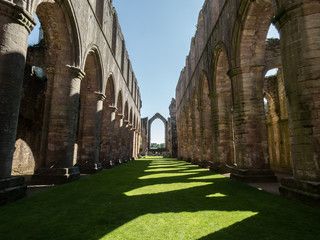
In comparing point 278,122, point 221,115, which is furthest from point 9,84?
point 278,122

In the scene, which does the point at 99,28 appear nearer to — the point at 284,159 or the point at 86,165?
the point at 86,165

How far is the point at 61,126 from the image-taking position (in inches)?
255

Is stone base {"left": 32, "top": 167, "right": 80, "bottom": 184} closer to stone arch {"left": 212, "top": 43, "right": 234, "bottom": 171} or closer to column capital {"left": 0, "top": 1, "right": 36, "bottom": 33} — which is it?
column capital {"left": 0, "top": 1, "right": 36, "bottom": 33}

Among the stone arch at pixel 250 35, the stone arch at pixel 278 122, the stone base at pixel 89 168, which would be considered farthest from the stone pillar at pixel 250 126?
the stone base at pixel 89 168

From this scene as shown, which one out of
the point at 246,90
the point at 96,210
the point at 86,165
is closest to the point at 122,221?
the point at 96,210

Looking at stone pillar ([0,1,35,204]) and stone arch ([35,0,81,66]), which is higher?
stone arch ([35,0,81,66])

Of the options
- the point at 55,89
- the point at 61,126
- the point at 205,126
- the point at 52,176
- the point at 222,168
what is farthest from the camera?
the point at 205,126

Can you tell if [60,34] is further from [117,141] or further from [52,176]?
[117,141]

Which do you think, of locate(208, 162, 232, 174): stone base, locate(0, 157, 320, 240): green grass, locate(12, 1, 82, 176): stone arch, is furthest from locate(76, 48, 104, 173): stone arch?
locate(208, 162, 232, 174): stone base

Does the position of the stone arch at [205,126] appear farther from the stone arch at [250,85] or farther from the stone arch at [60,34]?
the stone arch at [60,34]

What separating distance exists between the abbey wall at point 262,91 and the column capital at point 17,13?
552 centimetres

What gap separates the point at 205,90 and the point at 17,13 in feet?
35.6

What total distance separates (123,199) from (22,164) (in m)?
9.11

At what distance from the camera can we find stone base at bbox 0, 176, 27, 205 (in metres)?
3.55
